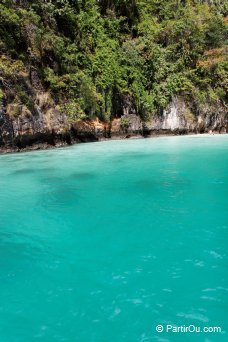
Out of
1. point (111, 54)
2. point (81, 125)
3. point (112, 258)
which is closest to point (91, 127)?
point (81, 125)

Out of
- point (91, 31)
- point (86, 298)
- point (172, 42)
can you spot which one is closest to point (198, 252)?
point (86, 298)

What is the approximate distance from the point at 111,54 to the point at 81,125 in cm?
748

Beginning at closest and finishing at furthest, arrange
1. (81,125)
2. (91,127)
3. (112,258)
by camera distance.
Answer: (112,258), (81,125), (91,127)

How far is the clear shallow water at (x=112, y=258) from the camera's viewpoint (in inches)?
159

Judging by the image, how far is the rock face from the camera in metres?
19.5

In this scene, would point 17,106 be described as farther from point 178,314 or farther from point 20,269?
point 178,314

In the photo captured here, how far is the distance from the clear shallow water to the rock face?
8905mm

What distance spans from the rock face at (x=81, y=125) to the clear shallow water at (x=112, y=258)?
8905mm

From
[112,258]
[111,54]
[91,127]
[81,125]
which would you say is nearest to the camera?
[112,258]

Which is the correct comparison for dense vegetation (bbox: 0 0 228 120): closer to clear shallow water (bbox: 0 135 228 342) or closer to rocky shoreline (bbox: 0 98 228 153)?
rocky shoreline (bbox: 0 98 228 153)

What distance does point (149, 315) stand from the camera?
13.5 feet

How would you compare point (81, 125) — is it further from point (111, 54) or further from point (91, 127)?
point (111, 54)

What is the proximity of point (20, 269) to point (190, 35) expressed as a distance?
3223 centimetres

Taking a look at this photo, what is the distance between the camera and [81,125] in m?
24.7
